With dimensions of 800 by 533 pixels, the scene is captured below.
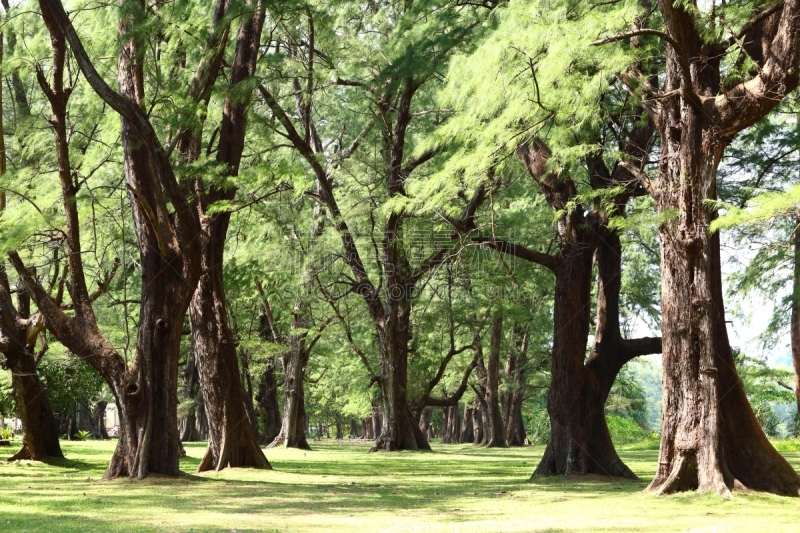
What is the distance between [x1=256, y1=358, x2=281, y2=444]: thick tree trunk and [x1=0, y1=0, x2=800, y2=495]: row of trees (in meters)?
9.25

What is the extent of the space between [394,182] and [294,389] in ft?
31.2

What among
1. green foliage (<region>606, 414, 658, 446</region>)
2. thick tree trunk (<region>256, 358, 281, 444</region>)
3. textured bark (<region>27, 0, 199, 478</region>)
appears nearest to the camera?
textured bark (<region>27, 0, 199, 478</region>)

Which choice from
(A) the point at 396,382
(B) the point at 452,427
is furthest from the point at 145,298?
(B) the point at 452,427

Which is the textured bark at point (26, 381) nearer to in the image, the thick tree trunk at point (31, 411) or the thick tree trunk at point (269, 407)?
the thick tree trunk at point (31, 411)

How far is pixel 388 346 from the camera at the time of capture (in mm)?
24203

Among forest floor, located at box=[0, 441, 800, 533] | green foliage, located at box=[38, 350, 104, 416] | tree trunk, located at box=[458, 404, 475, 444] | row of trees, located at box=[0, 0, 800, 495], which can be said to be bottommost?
forest floor, located at box=[0, 441, 800, 533]

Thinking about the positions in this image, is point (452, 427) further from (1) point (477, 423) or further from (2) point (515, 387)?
(2) point (515, 387)

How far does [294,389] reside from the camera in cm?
2792

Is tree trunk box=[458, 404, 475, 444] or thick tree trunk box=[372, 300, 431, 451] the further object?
tree trunk box=[458, 404, 475, 444]

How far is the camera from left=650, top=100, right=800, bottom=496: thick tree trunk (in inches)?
378

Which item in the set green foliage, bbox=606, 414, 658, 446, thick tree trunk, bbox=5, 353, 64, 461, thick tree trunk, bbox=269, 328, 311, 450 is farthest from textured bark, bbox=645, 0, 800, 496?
green foliage, bbox=606, 414, 658, 446

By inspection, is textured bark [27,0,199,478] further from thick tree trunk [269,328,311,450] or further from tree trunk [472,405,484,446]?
tree trunk [472,405,484,446]

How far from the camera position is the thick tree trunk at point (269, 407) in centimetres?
3388

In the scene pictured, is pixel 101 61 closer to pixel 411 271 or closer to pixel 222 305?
pixel 222 305
